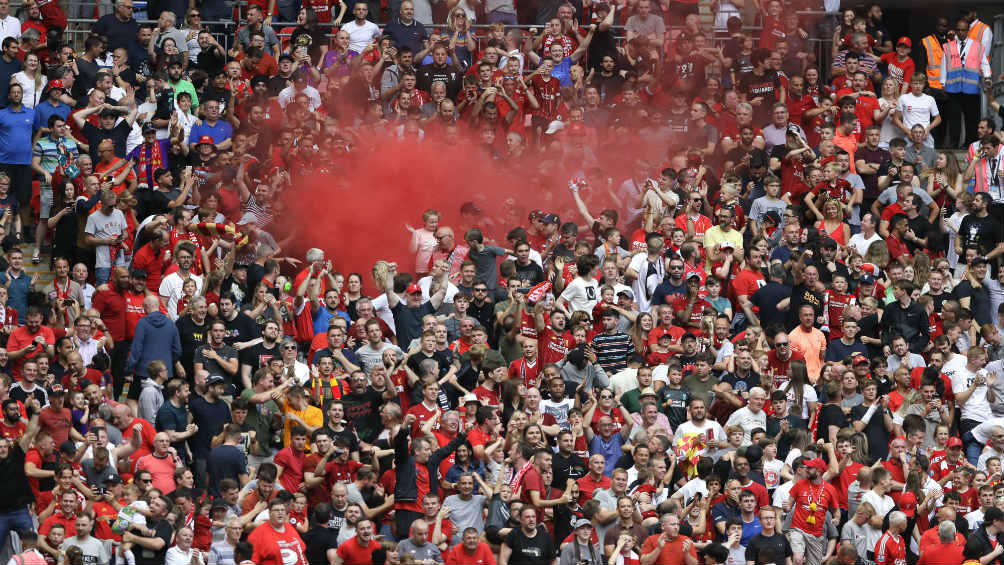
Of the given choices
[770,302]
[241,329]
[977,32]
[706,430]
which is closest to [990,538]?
Answer: [706,430]

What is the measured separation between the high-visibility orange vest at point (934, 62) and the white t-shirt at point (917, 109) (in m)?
1.15

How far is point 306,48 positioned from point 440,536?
340 inches

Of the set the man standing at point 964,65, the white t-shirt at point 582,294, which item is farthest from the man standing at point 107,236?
the man standing at point 964,65

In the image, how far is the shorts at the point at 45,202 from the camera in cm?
2167

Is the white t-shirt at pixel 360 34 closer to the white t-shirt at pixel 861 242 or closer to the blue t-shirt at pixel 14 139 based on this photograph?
the blue t-shirt at pixel 14 139

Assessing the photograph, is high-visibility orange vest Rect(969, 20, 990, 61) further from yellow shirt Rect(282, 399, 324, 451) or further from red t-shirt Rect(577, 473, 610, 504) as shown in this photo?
yellow shirt Rect(282, 399, 324, 451)

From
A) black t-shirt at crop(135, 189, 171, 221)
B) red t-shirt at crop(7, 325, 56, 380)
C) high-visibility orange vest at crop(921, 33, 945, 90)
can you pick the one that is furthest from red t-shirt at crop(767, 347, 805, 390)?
high-visibility orange vest at crop(921, 33, 945, 90)

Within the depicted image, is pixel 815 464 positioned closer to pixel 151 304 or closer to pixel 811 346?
pixel 811 346

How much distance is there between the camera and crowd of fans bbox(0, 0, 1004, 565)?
17.2 m

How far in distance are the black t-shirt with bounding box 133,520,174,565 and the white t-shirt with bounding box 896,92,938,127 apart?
11914 mm

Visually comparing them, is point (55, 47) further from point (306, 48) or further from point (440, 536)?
point (440, 536)

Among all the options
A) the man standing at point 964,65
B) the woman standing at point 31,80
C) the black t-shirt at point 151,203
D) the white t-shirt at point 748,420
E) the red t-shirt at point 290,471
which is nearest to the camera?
the red t-shirt at point 290,471

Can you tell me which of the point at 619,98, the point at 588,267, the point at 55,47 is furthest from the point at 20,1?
the point at 588,267

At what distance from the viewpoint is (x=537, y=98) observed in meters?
24.1
